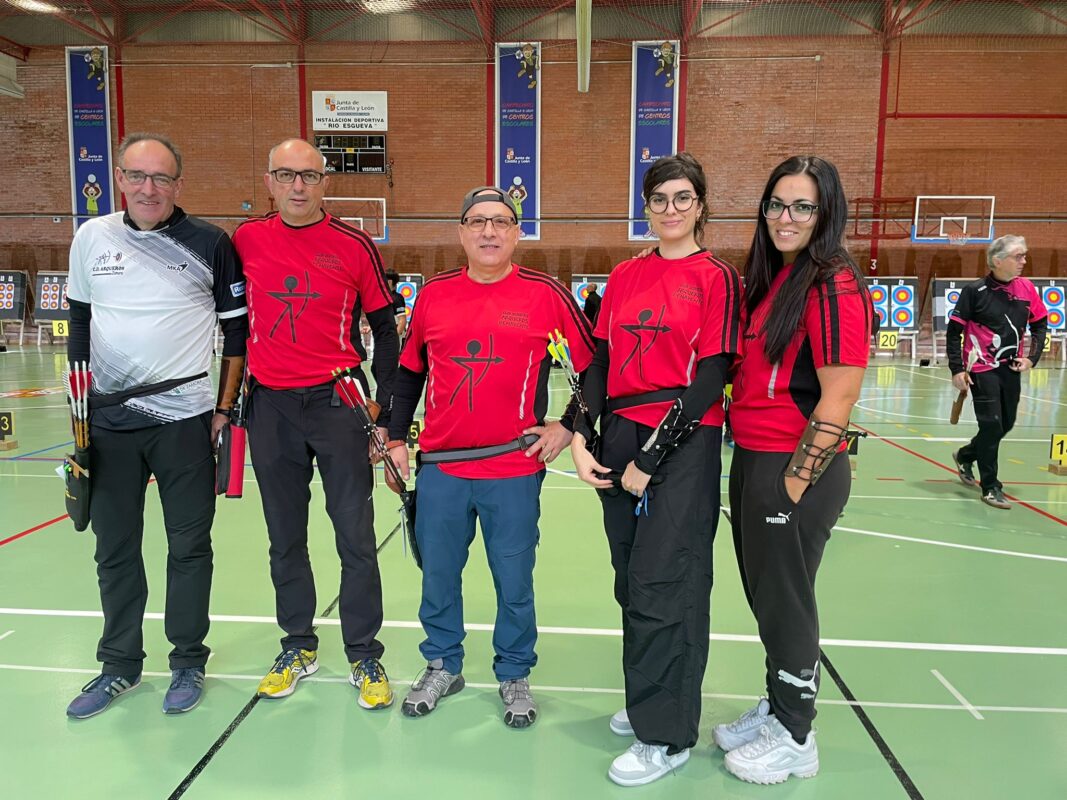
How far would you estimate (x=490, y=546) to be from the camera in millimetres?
2285

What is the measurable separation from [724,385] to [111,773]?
6.45ft

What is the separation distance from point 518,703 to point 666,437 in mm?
1037

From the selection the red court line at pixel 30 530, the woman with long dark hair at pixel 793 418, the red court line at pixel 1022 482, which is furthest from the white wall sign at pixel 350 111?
the woman with long dark hair at pixel 793 418

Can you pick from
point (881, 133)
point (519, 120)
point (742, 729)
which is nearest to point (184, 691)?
point (742, 729)

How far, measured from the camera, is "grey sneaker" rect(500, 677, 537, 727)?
227 centimetres

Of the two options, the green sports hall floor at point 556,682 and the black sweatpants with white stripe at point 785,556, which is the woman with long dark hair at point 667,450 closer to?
the black sweatpants with white stripe at point 785,556

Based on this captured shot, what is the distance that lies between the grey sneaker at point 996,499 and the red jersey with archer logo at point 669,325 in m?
3.78

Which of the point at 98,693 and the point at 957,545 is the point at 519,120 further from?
the point at 98,693

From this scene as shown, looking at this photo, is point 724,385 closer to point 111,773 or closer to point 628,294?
point 628,294

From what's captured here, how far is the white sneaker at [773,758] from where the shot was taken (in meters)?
1.98

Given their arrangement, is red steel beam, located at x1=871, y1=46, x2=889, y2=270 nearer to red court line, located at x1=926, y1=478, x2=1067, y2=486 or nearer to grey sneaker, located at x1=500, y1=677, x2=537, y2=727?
red court line, located at x1=926, y1=478, x2=1067, y2=486

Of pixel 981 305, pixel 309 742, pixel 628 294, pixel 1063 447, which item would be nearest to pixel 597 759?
pixel 309 742

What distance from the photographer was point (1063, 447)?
5.58 meters

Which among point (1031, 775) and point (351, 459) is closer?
point (1031, 775)
